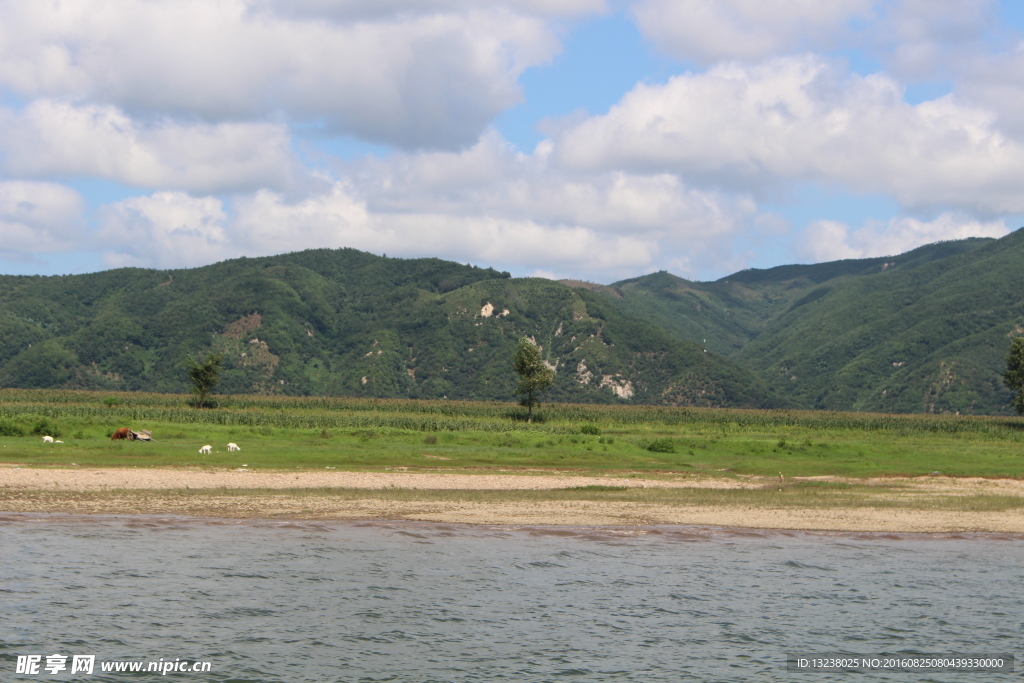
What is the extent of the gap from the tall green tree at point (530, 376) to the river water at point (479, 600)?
235ft

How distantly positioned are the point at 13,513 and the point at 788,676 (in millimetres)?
30493

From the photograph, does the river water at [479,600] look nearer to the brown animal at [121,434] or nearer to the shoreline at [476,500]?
the shoreline at [476,500]

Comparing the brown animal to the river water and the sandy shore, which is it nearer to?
the sandy shore

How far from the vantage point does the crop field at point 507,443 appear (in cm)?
5769

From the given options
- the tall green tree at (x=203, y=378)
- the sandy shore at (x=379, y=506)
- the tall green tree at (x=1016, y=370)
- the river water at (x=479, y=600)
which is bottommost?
the river water at (x=479, y=600)

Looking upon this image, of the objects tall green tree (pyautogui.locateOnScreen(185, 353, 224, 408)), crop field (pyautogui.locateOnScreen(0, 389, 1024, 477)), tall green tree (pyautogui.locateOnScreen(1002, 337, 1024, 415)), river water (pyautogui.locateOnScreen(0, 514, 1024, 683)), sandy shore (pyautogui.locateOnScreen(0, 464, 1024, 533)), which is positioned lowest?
river water (pyautogui.locateOnScreen(0, 514, 1024, 683))

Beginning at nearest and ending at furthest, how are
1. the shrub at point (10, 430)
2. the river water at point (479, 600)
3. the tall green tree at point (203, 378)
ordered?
1. the river water at point (479, 600)
2. the shrub at point (10, 430)
3. the tall green tree at point (203, 378)

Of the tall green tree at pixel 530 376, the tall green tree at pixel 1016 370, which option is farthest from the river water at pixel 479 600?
the tall green tree at pixel 1016 370

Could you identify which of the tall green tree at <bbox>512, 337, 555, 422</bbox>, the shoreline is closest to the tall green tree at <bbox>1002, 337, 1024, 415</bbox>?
the tall green tree at <bbox>512, 337, 555, 422</bbox>

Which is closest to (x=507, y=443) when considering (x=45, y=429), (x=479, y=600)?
(x=45, y=429)

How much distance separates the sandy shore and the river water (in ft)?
9.02

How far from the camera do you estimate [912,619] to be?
2459 centimetres

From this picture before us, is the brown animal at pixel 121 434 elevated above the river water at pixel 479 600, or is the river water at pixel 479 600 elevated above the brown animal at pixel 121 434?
the brown animal at pixel 121 434

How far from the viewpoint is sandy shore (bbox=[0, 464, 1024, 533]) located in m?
38.6
